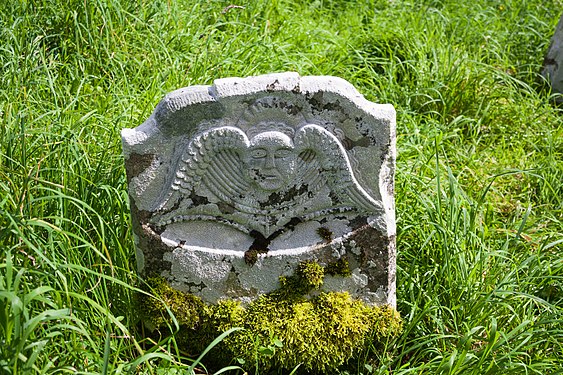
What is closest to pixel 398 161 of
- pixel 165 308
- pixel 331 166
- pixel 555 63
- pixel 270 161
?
pixel 331 166

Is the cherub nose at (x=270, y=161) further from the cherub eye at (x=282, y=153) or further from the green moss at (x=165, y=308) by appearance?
the green moss at (x=165, y=308)

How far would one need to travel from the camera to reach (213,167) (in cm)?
252

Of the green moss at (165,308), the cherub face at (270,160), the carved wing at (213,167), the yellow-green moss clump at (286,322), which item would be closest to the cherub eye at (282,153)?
the cherub face at (270,160)

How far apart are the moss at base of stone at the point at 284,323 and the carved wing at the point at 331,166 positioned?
0.95 feet

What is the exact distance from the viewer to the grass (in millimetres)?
2443

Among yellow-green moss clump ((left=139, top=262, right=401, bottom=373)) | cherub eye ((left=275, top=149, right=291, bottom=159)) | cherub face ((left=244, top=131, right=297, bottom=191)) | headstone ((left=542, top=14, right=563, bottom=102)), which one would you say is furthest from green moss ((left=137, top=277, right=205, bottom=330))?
headstone ((left=542, top=14, right=563, bottom=102))

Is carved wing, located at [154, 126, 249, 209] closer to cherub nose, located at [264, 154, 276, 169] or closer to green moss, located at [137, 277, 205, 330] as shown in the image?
cherub nose, located at [264, 154, 276, 169]

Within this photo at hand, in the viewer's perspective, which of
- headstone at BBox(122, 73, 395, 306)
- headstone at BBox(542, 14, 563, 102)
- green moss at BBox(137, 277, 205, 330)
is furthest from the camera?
headstone at BBox(542, 14, 563, 102)

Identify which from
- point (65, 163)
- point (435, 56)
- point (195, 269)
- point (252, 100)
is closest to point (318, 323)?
point (195, 269)

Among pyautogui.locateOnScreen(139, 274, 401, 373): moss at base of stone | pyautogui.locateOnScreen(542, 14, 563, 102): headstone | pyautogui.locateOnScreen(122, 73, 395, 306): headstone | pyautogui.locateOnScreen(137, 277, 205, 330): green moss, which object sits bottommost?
pyautogui.locateOnScreen(542, 14, 563, 102): headstone

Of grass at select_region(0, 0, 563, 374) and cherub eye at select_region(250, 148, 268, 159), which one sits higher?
cherub eye at select_region(250, 148, 268, 159)

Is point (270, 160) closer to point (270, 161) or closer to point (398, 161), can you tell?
point (270, 161)

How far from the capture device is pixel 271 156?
2.48 meters

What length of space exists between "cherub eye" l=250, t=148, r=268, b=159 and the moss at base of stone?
440mm
